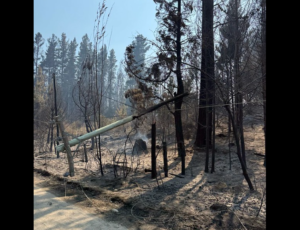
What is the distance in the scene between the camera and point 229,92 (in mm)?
5059

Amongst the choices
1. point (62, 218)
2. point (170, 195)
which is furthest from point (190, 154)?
point (62, 218)

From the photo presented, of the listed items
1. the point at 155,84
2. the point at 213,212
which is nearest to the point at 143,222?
the point at 213,212

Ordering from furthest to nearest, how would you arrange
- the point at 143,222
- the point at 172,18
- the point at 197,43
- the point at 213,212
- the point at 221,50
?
1. the point at 172,18
2. the point at 197,43
3. the point at 221,50
4. the point at 213,212
5. the point at 143,222

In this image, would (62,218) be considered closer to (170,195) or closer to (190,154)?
(170,195)

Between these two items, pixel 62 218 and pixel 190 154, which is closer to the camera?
pixel 62 218

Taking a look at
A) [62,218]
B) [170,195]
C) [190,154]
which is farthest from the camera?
[190,154]

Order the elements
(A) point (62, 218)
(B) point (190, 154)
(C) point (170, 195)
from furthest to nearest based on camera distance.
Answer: (B) point (190, 154) < (C) point (170, 195) < (A) point (62, 218)

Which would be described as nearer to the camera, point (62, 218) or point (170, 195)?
point (62, 218)

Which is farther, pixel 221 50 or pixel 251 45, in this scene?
pixel 221 50

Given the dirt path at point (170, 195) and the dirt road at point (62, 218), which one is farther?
the dirt path at point (170, 195)

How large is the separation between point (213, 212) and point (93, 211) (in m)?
1.98

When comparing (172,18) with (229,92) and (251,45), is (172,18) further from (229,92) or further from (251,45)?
(229,92)

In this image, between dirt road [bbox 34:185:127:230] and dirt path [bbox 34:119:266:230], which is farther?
dirt path [bbox 34:119:266:230]

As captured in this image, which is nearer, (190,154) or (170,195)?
(170,195)
